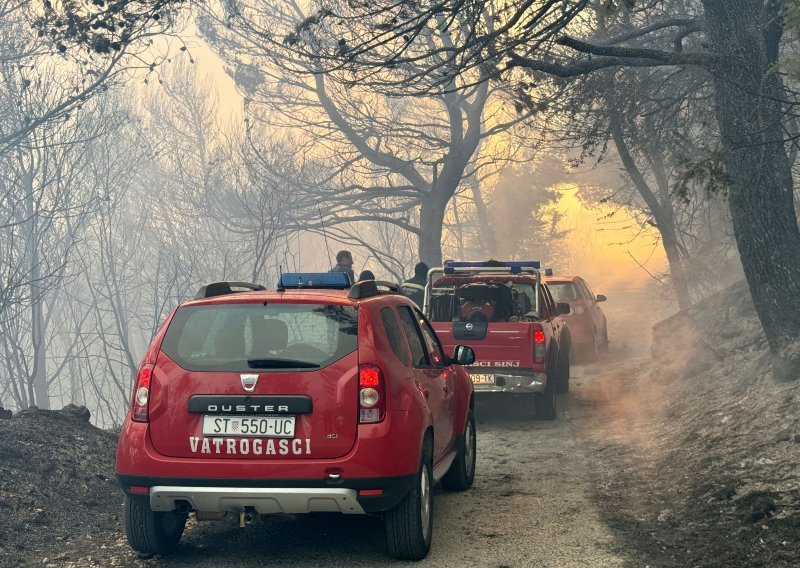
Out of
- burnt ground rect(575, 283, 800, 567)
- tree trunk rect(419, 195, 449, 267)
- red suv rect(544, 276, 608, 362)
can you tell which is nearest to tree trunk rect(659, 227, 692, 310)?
red suv rect(544, 276, 608, 362)

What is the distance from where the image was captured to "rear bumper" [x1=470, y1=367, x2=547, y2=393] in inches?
463

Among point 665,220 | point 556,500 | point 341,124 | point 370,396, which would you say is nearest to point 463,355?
point 556,500

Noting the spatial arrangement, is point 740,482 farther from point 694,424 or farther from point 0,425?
point 0,425

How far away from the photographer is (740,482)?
748cm

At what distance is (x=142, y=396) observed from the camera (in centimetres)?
561

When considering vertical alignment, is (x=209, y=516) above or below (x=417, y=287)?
below

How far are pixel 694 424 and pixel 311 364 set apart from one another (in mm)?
6560

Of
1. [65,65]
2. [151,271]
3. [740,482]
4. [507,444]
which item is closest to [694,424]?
[507,444]

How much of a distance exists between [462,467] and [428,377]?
63.4 inches

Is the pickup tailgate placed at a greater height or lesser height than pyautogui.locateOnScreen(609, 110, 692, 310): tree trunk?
lesser

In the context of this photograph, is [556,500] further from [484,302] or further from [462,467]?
[484,302]

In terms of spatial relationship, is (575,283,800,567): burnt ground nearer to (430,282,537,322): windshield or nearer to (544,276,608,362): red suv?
(430,282,537,322): windshield

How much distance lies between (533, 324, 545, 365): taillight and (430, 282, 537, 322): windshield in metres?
0.69

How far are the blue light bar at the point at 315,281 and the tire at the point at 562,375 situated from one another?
7.92 metres
